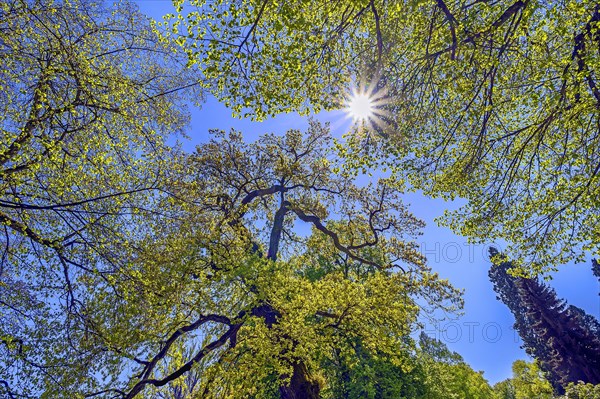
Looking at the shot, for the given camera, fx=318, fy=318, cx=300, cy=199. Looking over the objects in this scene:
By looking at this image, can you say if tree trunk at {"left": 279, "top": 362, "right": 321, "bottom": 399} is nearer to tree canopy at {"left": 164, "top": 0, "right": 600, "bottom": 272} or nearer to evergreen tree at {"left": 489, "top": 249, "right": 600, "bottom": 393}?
tree canopy at {"left": 164, "top": 0, "right": 600, "bottom": 272}

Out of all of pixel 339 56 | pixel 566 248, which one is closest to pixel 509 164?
pixel 566 248

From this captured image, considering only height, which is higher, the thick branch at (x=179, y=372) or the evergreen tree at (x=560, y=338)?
the evergreen tree at (x=560, y=338)

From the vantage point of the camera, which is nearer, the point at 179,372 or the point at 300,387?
the point at 179,372

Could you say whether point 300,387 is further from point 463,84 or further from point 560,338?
point 560,338

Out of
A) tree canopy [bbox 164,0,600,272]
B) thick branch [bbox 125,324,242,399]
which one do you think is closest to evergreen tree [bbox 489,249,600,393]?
tree canopy [bbox 164,0,600,272]

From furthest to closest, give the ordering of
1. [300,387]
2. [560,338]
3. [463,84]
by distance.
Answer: [560,338] < [300,387] < [463,84]

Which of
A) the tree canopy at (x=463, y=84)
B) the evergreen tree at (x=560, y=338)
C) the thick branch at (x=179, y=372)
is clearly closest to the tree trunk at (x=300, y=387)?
the thick branch at (x=179, y=372)

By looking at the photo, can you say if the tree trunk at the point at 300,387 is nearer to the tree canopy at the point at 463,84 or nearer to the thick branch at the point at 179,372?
the thick branch at the point at 179,372

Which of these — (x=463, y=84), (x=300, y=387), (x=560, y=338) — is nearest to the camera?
(x=463, y=84)

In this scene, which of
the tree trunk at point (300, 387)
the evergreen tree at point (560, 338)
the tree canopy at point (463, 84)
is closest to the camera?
the tree canopy at point (463, 84)

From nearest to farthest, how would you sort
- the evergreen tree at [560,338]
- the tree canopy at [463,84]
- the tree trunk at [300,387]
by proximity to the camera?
the tree canopy at [463,84] < the tree trunk at [300,387] < the evergreen tree at [560,338]

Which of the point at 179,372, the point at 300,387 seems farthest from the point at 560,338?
the point at 179,372

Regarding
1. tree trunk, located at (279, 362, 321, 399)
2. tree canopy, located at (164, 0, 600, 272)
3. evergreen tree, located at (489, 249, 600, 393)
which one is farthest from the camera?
evergreen tree, located at (489, 249, 600, 393)

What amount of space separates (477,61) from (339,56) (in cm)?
309
